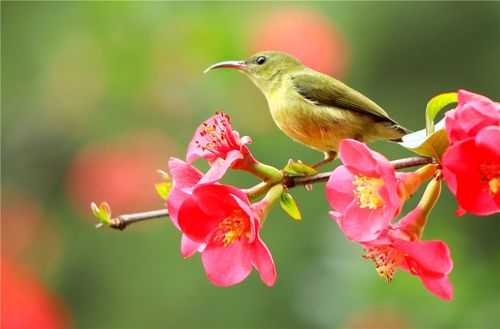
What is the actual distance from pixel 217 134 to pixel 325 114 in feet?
2.33

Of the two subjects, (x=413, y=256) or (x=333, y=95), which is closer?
(x=413, y=256)

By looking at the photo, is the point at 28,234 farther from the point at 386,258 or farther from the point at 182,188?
the point at 386,258

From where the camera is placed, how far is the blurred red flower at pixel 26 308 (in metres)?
5.06

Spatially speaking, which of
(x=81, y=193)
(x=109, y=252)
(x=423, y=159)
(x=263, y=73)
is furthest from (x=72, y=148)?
(x=423, y=159)

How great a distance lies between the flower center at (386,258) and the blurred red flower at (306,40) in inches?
141

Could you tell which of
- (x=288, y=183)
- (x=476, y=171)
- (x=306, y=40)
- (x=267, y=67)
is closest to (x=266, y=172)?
(x=288, y=183)

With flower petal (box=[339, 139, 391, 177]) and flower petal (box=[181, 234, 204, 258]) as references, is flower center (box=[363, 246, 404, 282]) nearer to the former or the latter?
flower petal (box=[339, 139, 391, 177])

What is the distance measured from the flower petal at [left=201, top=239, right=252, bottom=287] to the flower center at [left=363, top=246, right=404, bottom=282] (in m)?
0.25

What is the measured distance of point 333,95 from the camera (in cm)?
244

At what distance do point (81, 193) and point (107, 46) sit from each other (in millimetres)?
1057

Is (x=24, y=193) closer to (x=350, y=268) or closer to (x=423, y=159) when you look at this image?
(x=350, y=268)

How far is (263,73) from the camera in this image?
2830 mm

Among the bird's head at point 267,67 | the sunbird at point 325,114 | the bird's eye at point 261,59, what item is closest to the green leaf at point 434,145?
the sunbird at point 325,114

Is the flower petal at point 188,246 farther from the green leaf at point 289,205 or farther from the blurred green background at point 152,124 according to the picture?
the blurred green background at point 152,124
